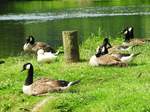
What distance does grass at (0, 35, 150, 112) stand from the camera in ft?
45.4

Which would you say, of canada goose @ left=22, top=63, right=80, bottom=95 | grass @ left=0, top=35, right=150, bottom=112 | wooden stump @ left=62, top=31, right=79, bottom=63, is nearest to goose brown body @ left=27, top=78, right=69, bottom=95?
canada goose @ left=22, top=63, right=80, bottom=95

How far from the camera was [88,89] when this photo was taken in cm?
1647

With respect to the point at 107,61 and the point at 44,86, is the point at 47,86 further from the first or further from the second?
the point at 107,61

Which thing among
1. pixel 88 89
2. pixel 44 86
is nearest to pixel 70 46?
pixel 88 89

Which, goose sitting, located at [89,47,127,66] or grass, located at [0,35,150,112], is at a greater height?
goose sitting, located at [89,47,127,66]

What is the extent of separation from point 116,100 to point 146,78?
319 centimetres

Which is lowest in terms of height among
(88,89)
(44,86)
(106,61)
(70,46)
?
(88,89)

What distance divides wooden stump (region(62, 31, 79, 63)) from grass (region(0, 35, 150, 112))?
33 cm

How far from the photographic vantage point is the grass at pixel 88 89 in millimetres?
13847

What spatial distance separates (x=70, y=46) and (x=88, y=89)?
17.6 feet

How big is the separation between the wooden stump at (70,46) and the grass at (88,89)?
→ 0.33 meters

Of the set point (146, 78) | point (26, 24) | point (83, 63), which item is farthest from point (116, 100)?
point (26, 24)

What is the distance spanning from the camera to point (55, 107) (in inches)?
569

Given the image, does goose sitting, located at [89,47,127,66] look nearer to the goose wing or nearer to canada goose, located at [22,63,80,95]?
canada goose, located at [22,63,80,95]
